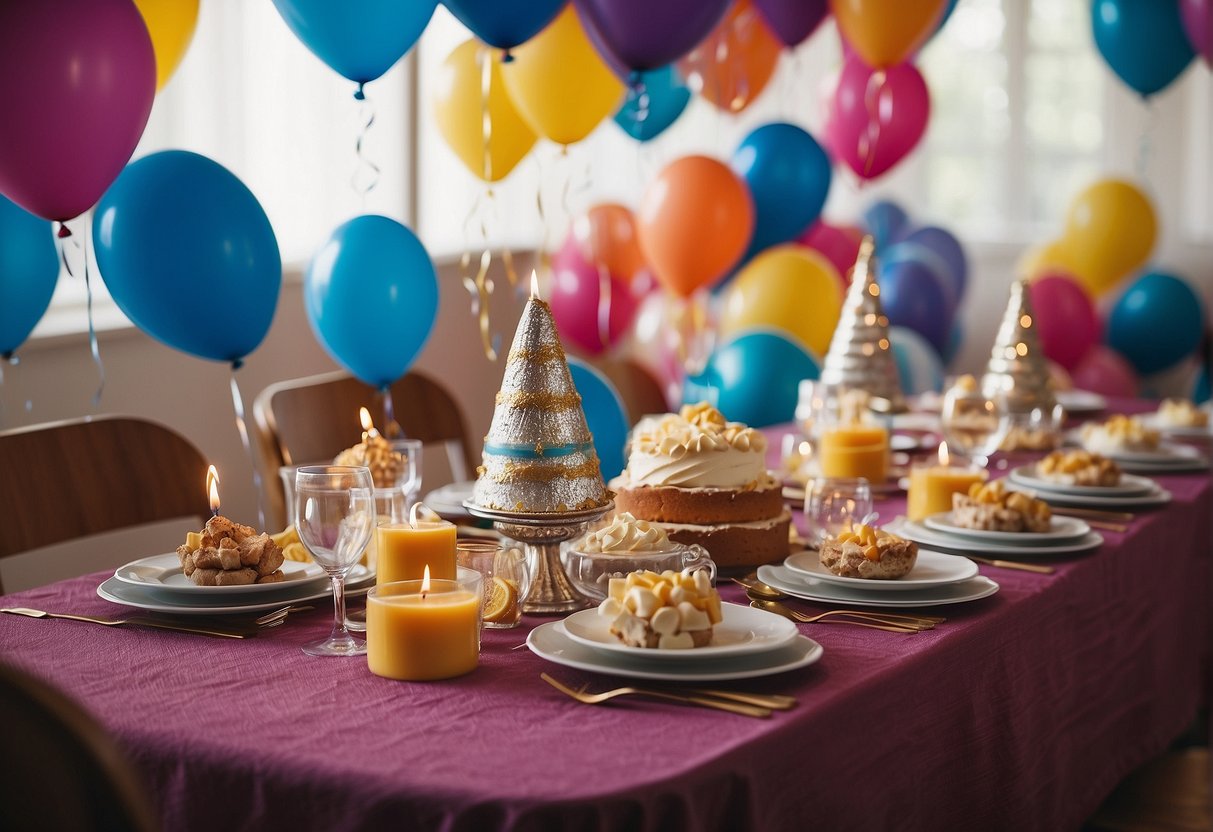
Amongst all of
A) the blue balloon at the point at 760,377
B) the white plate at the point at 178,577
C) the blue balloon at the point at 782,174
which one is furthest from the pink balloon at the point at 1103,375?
the white plate at the point at 178,577

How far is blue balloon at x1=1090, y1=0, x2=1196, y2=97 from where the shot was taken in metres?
4.27

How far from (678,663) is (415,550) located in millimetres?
362

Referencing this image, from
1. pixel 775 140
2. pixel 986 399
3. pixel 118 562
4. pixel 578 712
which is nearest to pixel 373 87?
pixel 775 140

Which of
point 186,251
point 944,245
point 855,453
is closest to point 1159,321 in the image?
point 944,245

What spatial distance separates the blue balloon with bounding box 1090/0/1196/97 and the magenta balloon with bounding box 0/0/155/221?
3229mm

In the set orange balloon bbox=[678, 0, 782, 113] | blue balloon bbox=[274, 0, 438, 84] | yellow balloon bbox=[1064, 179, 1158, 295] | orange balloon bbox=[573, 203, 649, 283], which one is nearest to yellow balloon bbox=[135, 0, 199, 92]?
blue balloon bbox=[274, 0, 438, 84]

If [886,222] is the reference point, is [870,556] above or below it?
Result: below

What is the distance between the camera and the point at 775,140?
161 inches

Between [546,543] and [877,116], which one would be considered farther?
[877,116]

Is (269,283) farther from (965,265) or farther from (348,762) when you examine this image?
(965,265)

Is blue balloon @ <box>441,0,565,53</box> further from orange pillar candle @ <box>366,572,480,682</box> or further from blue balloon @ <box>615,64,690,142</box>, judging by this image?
orange pillar candle @ <box>366,572,480,682</box>

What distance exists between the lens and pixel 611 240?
4441 mm

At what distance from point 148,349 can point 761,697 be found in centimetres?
246

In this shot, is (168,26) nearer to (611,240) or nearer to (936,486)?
(936,486)
